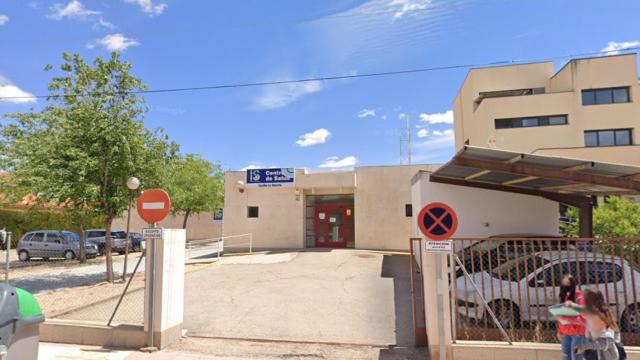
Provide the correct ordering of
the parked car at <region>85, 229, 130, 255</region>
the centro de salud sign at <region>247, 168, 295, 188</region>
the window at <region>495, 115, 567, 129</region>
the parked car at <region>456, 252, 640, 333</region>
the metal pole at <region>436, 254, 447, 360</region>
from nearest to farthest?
the metal pole at <region>436, 254, 447, 360</region>
the parked car at <region>456, 252, 640, 333</region>
the centro de salud sign at <region>247, 168, 295, 188</region>
the parked car at <region>85, 229, 130, 255</region>
the window at <region>495, 115, 567, 129</region>

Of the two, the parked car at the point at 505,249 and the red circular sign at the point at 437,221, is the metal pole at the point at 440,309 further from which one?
the parked car at the point at 505,249

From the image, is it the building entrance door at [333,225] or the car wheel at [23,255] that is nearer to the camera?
the car wheel at [23,255]

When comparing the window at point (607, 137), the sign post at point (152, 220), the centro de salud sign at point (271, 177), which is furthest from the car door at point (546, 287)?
the window at point (607, 137)

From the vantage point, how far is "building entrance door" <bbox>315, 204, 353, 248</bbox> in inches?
755

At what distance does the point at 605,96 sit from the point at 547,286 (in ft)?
76.8

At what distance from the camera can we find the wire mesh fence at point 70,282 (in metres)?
Answer: 7.89

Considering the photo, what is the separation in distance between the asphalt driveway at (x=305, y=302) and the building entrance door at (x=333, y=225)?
183 inches

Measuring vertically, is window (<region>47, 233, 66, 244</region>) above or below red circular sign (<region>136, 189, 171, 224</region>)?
below

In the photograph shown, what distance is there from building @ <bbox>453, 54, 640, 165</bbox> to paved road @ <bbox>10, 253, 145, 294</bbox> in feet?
68.1

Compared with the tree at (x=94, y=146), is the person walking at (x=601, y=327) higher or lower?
lower

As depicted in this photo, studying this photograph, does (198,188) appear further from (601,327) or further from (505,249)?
(601,327)

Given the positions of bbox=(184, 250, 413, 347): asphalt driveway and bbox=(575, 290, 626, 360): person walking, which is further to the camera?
bbox=(184, 250, 413, 347): asphalt driveway

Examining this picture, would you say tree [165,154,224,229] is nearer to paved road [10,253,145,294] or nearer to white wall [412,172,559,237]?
paved road [10,253,145,294]

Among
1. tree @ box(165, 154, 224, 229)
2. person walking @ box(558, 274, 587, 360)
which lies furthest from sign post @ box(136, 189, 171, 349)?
tree @ box(165, 154, 224, 229)
